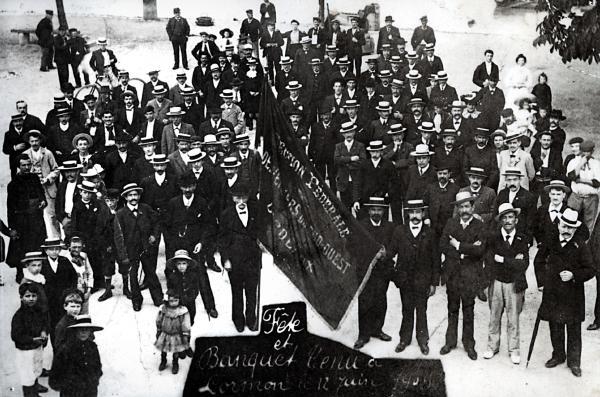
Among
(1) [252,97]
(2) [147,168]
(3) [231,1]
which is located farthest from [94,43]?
(2) [147,168]

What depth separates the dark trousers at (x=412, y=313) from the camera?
7707 millimetres

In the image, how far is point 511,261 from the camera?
7281mm

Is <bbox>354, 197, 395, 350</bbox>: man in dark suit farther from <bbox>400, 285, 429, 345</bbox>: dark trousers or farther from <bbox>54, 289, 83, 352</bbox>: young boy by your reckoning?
<bbox>54, 289, 83, 352</bbox>: young boy

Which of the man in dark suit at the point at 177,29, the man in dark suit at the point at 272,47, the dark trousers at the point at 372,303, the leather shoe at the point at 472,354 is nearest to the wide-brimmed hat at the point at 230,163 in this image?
the dark trousers at the point at 372,303

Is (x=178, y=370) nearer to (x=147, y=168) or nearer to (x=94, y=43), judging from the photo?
(x=147, y=168)

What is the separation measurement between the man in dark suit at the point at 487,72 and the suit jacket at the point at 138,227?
6.49 metres

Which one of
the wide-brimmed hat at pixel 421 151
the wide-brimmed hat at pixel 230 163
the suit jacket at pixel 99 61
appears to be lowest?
the wide-brimmed hat at pixel 230 163

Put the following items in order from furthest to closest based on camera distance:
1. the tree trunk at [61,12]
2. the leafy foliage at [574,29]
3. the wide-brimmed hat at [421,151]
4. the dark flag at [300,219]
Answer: the tree trunk at [61,12]
the leafy foliage at [574,29]
the wide-brimmed hat at [421,151]
the dark flag at [300,219]

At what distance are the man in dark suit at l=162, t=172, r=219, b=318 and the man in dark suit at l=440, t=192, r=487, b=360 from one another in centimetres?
279

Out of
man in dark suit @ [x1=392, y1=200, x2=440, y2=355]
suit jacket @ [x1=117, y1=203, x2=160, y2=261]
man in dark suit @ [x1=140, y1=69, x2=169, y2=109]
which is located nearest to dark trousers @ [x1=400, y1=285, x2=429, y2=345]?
man in dark suit @ [x1=392, y1=200, x2=440, y2=355]

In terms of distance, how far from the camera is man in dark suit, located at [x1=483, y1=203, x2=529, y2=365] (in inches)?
287

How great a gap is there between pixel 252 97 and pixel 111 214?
4.85m

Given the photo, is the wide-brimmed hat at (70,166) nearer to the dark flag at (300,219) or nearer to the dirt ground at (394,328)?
the dirt ground at (394,328)

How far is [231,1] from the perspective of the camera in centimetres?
1377
